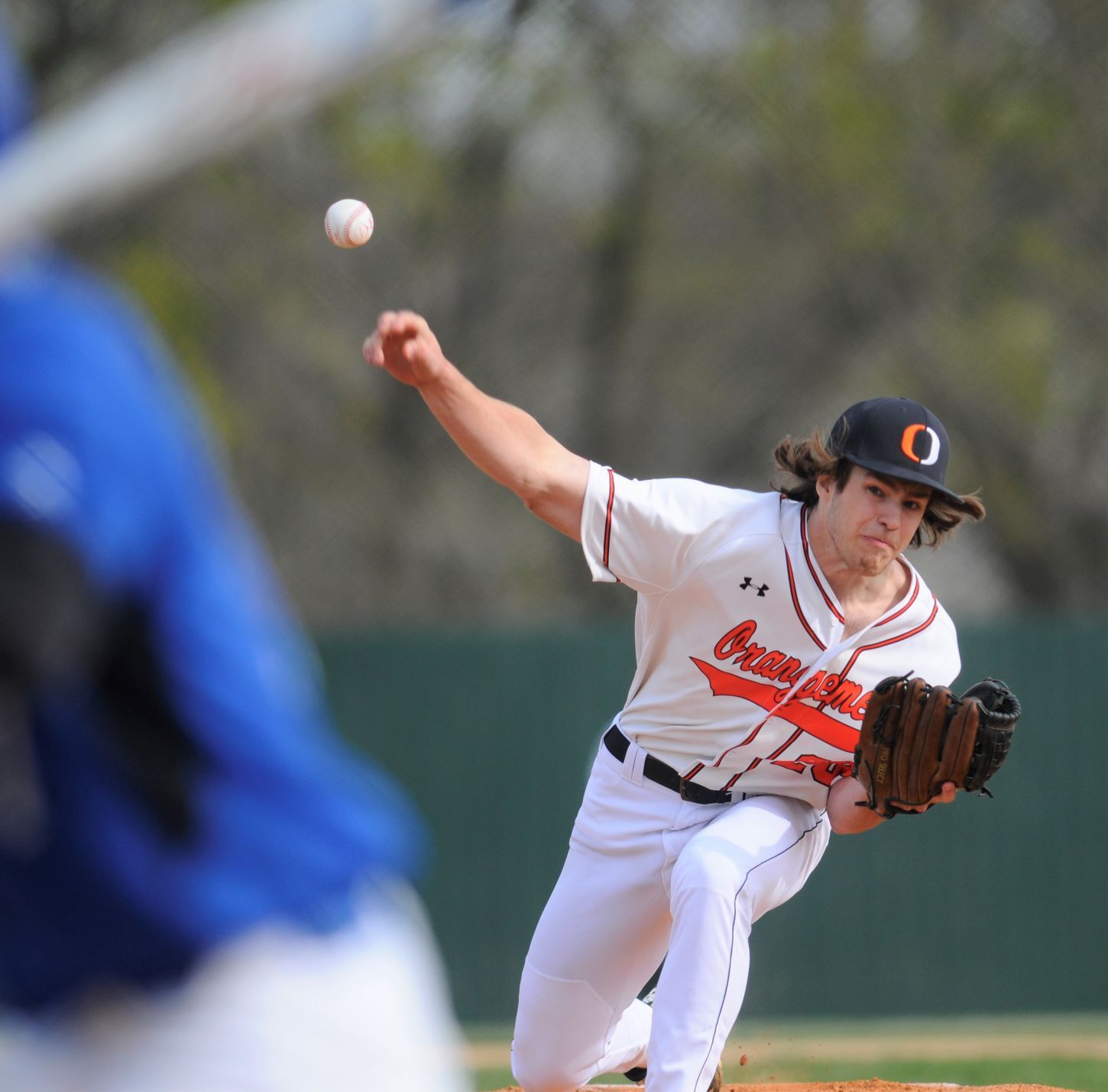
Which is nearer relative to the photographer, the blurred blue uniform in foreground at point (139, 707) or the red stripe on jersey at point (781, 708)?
the blurred blue uniform in foreground at point (139, 707)

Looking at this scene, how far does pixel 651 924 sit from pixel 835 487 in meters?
1.26

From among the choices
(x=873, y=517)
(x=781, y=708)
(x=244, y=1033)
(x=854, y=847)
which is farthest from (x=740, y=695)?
(x=854, y=847)

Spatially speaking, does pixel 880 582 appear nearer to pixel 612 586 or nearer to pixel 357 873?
pixel 357 873

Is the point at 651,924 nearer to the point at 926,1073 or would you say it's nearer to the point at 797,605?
the point at 797,605

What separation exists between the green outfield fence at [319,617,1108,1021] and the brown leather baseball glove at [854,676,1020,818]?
4491 millimetres

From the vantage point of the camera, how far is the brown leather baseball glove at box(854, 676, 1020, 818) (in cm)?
437

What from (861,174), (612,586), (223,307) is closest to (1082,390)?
(861,174)

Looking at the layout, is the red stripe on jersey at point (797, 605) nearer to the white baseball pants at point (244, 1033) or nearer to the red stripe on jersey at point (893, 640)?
the red stripe on jersey at point (893, 640)

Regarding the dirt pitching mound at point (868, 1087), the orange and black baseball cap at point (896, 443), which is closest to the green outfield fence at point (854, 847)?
the dirt pitching mound at point (868, 1087)

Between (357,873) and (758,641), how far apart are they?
9.65 feet

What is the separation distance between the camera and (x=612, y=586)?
12859 millimetres

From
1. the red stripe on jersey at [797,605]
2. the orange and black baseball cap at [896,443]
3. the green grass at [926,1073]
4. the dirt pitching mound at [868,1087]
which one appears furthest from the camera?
the green grass at [926,1073]

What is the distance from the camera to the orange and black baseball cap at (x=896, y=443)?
4.32m

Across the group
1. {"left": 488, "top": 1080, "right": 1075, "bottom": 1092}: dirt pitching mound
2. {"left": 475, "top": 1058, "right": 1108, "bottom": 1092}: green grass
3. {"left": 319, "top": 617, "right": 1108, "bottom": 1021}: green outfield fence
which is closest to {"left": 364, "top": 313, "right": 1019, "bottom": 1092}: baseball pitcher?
{"left": 488, "top": 1080, "right": 1075, "bottom": 1092}: dirt pitching mound
